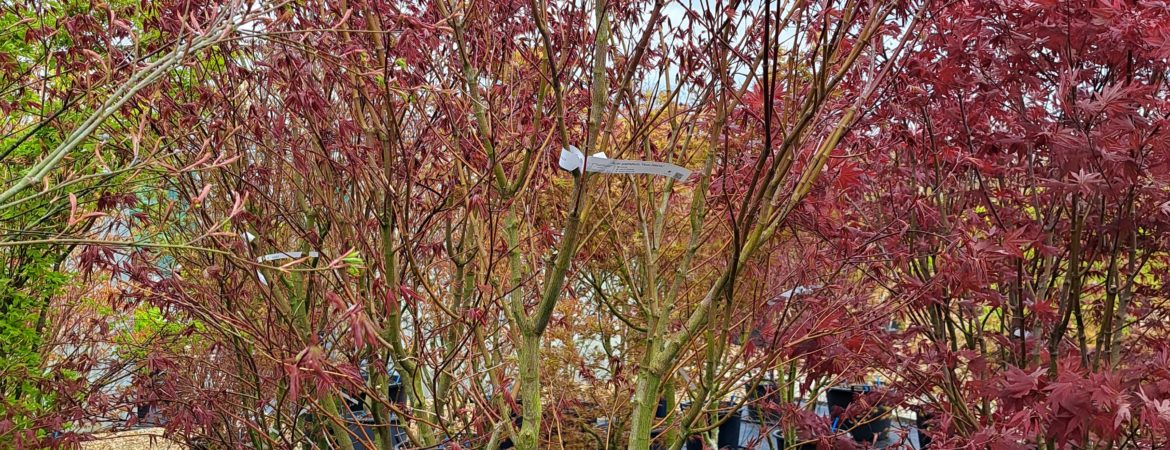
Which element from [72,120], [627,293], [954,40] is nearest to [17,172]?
[72,120]

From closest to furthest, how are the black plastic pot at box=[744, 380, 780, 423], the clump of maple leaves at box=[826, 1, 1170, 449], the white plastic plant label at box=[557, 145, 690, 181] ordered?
the white plastic plant label at box=[557, 145, 690, 181], the clump of maple leaves at box=[826, 1, 1170, 449], the black plastic pot at box=[744, 380, 780, 423]

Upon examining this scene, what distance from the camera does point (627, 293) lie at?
4926 mm

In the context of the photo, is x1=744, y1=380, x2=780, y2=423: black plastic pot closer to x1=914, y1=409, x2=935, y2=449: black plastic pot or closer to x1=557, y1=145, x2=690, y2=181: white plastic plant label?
x1=914, y1=409, x2=935, y2=449: black plastic pot

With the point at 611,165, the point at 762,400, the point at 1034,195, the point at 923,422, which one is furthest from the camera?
the point at 762,400

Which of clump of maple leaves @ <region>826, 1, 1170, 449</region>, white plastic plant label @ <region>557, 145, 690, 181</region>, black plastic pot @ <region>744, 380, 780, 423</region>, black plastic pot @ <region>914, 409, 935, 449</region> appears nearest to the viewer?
white plastic plant label @ <region>557, 145, 690, 181</region>

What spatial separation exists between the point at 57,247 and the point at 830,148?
344cm

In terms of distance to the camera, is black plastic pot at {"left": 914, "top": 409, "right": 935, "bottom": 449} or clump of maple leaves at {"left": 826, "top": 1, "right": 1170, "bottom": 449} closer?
clump of maple leaves at {"left": 826, "top": 1, "right": 1170, "bottom": 449}

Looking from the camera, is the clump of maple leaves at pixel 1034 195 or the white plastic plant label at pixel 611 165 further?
the clump of maple leaves at pixel 1034 195

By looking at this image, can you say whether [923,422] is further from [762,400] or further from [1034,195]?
[1034,195]

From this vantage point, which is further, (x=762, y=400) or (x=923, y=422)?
(x=762, y=400)

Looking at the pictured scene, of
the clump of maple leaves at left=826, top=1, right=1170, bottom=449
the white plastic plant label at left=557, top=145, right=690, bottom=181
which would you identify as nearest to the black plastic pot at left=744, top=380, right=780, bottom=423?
the clump of maple leaves at left=826, top=1, right=1170, bottom=449

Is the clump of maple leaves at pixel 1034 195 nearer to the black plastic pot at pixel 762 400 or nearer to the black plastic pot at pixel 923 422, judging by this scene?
the black plastic pot at pixel 923 422

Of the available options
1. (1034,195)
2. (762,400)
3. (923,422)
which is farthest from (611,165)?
(762,400)

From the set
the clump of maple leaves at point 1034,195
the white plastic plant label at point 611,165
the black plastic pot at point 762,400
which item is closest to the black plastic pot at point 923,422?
the clump of maple leaves at point 1034,195
